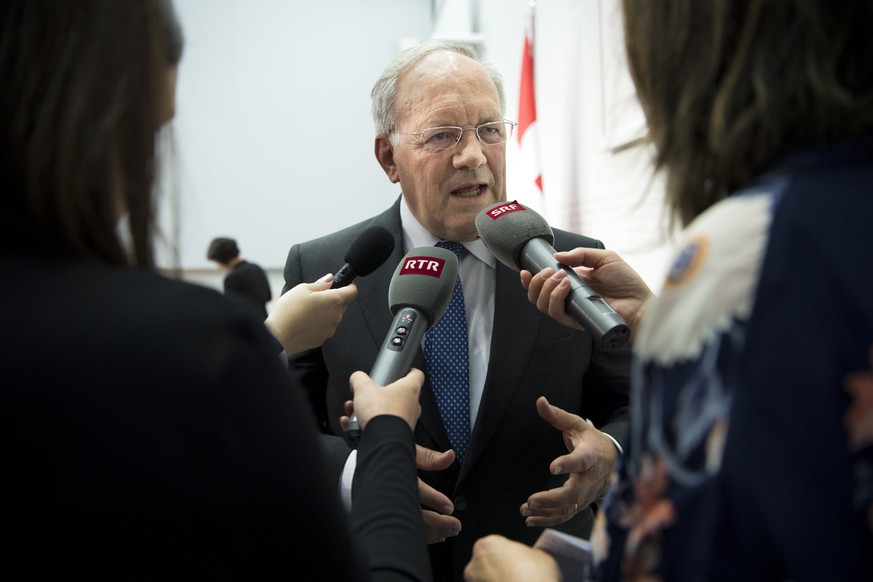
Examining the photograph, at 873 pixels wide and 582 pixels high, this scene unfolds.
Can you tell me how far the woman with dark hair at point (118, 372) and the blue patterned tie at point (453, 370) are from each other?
0.92 metres

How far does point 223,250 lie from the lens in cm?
602

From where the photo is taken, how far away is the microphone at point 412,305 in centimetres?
102

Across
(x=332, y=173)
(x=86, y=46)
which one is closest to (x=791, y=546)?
(x=86, y=46)

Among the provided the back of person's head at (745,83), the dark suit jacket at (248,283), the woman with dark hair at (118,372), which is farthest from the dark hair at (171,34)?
the dark suit jacket at (248,283)

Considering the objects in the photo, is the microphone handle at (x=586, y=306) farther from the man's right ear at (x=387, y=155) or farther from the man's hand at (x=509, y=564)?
the man's right ear at (x=387, y=155)

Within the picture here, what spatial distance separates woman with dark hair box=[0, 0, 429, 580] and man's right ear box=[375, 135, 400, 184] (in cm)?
123

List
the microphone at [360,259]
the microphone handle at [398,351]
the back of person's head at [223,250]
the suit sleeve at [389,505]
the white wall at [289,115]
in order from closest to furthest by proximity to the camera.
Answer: the suit sleeve at [389,505] → the microphone handle at [398,351] → the microphone at [360,259] → the back of person's head at [223,250] → the white wall at [289,115]

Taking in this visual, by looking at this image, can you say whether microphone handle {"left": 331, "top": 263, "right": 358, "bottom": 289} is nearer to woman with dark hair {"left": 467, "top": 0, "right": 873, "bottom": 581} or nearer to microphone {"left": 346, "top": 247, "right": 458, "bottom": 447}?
microphone {"left": 346, "top": 247, "right": 458, "bottom": 447}

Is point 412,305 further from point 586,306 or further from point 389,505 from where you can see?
point 389,505

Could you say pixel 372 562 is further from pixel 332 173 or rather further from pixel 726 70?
pixel 332 173

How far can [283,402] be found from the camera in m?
0.59

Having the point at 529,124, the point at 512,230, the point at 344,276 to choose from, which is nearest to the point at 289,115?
the point at 529,124

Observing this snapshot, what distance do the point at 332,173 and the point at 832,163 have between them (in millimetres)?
6537

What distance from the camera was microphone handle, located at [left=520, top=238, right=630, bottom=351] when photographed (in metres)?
1.02
